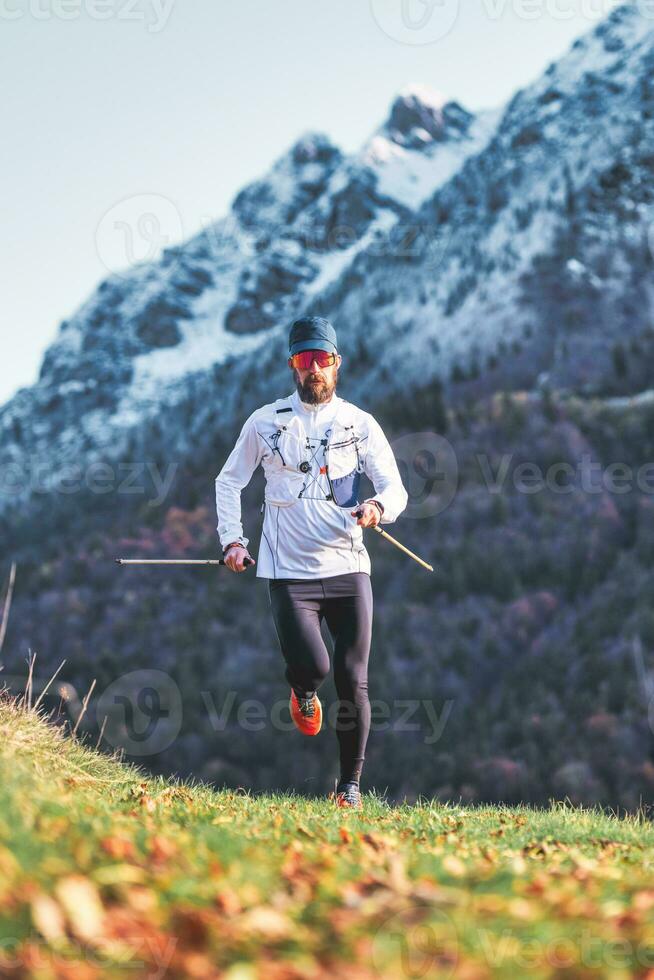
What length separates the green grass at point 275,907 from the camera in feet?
8.64

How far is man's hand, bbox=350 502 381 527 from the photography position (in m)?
6.87

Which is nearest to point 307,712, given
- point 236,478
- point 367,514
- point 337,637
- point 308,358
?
point 337,637

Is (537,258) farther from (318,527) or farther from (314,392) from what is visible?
(318,527)

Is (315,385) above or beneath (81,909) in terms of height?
above

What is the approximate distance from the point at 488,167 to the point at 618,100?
816 inches

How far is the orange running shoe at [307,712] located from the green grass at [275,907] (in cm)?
306

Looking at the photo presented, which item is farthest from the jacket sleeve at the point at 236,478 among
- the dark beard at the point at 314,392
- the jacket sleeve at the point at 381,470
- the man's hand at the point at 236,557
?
the jacket sleeve at the point at 381,470

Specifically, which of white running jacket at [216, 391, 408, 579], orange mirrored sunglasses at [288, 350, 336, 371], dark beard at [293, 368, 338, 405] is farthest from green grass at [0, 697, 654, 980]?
orange mirrored sunglasses at [288, 350, 336, 371]

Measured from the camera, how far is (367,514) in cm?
688

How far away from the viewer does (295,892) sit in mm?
3162

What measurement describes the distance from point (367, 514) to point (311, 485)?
1.50 ft

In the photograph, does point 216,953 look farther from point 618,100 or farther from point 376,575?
point 618,100

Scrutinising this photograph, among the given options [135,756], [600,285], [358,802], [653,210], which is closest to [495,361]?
[600,285]

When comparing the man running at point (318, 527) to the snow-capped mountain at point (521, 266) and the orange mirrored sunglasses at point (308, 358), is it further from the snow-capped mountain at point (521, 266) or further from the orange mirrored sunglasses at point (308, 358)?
the snow-capped mountain at point (521, 266)
